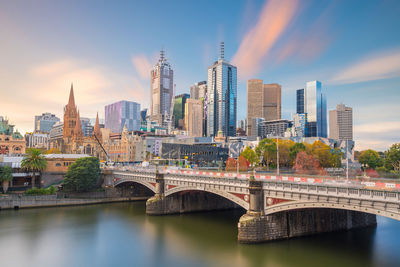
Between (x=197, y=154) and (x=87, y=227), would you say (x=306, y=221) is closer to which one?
(x=87, y=227)

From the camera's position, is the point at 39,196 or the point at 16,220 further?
the point at 39,196

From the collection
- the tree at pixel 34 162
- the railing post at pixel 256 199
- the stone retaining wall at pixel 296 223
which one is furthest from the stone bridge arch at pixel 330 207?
the tree at pixel 34 162

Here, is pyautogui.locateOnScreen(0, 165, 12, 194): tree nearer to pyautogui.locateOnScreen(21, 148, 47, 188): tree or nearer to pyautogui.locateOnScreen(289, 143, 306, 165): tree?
pyautogui.locateOnScreen(21, 148, 47, 188): tree

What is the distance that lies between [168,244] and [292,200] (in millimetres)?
18712

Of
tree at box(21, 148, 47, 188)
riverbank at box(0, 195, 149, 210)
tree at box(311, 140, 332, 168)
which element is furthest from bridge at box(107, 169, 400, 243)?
tree at box(311, 140, 332, 168)

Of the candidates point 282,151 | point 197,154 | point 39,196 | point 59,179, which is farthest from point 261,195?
point 197,154

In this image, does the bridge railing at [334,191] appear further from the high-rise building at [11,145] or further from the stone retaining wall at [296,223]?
the high-rise building at [11,145]

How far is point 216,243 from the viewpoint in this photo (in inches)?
1747

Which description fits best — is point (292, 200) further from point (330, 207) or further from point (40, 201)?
point (40, 201)

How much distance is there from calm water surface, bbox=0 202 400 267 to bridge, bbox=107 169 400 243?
181 cm

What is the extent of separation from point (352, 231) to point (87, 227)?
43607 mm

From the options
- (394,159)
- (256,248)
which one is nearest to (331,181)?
(256,248)

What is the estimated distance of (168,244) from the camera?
45.2m

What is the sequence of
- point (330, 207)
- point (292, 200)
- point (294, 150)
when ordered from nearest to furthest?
point (330, 207), point (292, 200), point (294, 150)
